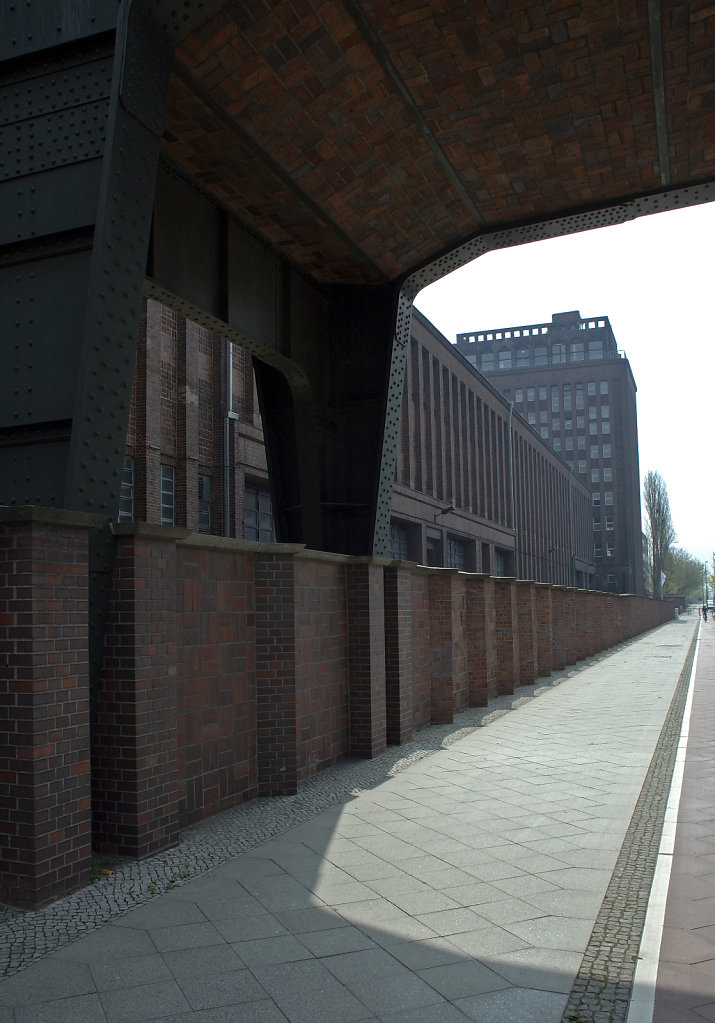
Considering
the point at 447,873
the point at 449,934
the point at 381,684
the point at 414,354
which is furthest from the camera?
the point at 414,354

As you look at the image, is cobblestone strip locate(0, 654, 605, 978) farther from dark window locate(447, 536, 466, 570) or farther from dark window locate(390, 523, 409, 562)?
dark window locate(447, 536, 466, 570)

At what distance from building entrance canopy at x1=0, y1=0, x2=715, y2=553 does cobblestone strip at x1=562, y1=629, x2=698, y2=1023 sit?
3.60 meters

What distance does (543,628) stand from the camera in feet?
65.2

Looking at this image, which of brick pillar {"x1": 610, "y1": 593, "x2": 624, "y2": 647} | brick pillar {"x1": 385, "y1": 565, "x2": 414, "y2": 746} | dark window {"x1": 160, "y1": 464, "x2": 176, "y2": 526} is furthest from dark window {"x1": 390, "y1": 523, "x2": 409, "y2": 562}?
brick pillar {"x1": 385, "y1": 565, "x2": 414, "y2": 746}

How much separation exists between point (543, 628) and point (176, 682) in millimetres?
14832

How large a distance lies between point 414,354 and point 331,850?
33.0 meters

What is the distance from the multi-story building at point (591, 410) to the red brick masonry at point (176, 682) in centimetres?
9001

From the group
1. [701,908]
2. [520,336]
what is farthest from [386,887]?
[520,336]

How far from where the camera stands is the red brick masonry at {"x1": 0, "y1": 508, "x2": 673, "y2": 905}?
15.5 ft

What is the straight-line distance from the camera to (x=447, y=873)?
5.32 m

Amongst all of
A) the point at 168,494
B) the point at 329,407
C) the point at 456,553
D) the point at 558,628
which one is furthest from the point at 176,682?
the point at 456,553

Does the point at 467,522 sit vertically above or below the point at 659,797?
above

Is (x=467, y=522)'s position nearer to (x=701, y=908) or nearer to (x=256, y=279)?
(x=256, y=279)

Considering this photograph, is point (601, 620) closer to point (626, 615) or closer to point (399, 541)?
point (399, 541)
